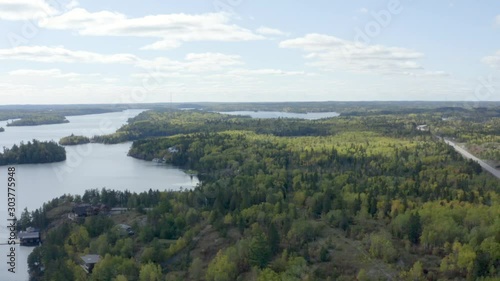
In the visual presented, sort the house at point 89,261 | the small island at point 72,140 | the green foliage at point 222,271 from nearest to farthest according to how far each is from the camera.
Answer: the green foliage at point 222,271 < the house at point 89,261 < the small island at point 72,140

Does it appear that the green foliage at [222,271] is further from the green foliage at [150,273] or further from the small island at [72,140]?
the small island at [72,140]

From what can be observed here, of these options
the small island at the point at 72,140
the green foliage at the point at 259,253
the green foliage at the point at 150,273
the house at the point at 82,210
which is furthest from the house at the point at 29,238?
the small island at the point at 72,140

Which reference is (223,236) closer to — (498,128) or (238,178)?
(238,178)

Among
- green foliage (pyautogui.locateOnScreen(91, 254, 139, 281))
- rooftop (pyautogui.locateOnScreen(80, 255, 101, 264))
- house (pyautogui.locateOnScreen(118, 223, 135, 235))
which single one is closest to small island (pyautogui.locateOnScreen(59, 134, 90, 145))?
house (pyautogui.locateOnScreen(118, 223, 135, 235))

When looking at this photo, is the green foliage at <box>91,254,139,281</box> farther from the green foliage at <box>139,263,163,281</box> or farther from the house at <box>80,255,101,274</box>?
the house at <box>80,255,101,274</box>

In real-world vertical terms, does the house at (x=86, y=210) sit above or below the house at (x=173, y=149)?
below

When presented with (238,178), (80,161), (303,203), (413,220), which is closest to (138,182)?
(238,178)
